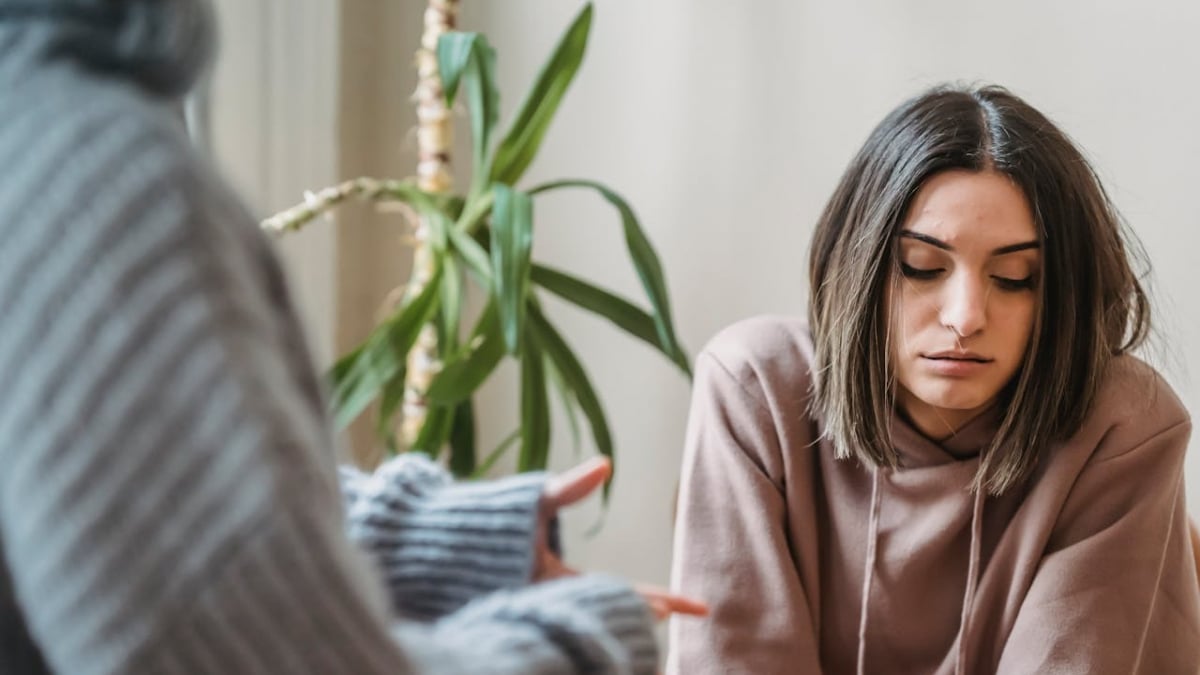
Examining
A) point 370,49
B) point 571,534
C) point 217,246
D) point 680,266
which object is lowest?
point 571,534

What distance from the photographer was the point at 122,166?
42 cm

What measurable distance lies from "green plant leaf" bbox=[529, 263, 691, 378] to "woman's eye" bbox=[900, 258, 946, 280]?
414mm

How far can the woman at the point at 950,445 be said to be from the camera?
3.26ft

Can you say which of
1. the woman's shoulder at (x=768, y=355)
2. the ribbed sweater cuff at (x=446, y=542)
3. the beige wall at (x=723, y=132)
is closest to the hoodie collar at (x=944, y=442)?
the woman's shoulder at (x=768, y=355)

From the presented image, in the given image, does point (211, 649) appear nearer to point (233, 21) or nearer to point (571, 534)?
point (233, 21)

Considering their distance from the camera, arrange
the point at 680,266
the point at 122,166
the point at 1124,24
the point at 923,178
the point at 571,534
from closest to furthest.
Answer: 1. the point at 122,166
2. the point at 923,178
3. the point at 1124,24
4. the point at 680,266
5. the point at 571,534

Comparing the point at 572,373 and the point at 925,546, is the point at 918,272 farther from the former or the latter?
the point at 572,373

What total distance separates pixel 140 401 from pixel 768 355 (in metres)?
0.81

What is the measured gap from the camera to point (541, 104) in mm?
1376

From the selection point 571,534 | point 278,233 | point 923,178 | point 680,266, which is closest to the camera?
point 923,178

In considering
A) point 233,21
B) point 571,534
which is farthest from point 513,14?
point 571,534

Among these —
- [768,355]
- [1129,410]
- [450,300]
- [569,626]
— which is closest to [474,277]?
[450,300]

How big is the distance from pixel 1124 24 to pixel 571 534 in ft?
3.47

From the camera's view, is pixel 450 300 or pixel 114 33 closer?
pixel 114 33
